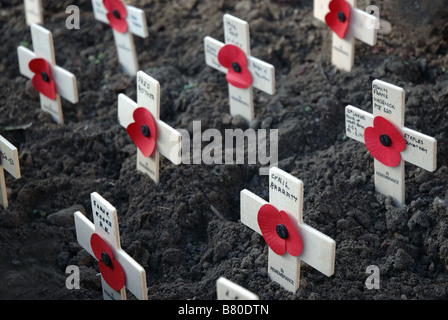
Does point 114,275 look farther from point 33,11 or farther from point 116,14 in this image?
point 33,11

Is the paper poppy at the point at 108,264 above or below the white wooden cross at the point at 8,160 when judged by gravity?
below

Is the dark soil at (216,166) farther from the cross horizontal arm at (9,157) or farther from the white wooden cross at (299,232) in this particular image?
the cross horizontal arm at (9,157)

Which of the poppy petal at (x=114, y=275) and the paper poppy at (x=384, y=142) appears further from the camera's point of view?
the paper poppy at (x=384, y=142)

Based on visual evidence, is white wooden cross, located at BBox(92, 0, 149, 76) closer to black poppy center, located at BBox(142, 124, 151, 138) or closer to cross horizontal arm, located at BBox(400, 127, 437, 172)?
black poppy center, located at BBox(142, 124, 151, 138)

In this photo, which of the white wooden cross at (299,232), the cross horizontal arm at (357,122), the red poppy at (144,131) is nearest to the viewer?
the white wooden cross at (299,232)

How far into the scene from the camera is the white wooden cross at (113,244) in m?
3.25

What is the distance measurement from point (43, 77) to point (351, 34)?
1.88m

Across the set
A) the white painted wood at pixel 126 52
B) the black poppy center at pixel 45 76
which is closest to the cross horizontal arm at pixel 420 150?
the white painted wood at pixel 126 52

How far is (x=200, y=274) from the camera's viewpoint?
371cm

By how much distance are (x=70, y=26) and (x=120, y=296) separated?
277 cm

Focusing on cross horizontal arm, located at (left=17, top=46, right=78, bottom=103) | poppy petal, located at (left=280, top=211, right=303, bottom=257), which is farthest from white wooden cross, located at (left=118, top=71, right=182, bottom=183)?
poppy petal, located at (left=280, top=211, right=303, bottom=257)

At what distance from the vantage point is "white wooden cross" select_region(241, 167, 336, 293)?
10.5 ft

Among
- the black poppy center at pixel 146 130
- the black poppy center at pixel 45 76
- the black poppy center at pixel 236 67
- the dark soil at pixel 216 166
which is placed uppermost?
the black poppy center at pixel 236 67

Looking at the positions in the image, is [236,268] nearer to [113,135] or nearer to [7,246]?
[7,246]
